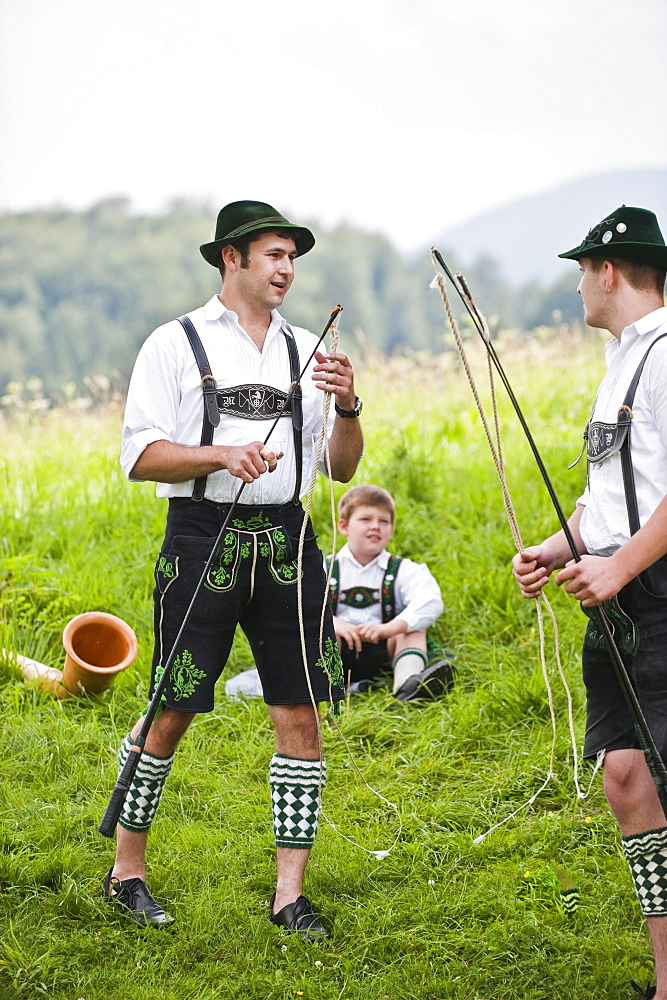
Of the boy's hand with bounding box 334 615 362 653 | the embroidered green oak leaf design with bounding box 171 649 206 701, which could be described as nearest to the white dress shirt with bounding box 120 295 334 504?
the embroidered green oak leaf design with bounding box 171 649 206 701

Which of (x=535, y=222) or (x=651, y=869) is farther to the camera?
(x=535, y=222)

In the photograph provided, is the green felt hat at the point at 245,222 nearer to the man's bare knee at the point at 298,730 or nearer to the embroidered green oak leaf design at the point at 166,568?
the embroidered green oak leaf design at the point at 166,568

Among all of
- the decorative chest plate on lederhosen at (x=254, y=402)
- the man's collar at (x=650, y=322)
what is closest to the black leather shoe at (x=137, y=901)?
the decorative chest plate on lederhosen at (x=254, y=402)

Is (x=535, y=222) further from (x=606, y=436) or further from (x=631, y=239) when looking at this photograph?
(x=606, y=436)

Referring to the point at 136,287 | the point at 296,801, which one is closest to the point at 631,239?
the point at 296,801

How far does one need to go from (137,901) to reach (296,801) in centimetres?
55

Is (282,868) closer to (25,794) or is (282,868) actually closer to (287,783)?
(287,783)

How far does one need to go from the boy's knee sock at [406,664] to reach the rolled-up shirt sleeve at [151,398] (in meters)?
2.13

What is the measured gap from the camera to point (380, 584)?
495 cm

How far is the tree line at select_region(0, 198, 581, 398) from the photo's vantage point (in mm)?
26375

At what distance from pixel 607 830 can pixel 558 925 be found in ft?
1.96

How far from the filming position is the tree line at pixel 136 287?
26.4 metres

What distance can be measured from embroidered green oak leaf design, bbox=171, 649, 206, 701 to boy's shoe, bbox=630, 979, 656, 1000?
139cm

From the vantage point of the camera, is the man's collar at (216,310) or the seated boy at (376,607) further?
the seated boy at (376,607)
